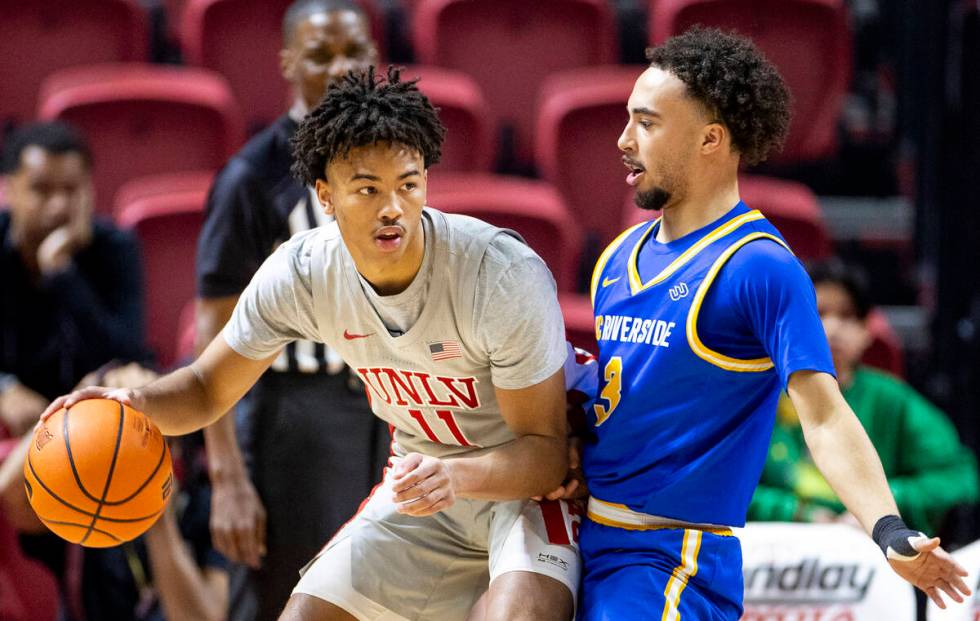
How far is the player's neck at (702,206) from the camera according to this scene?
311 cm

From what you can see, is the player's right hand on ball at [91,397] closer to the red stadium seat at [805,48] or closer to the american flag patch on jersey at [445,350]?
the american flag patch on jersey at [445,350]

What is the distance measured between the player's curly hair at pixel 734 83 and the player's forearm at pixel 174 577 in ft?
7.03

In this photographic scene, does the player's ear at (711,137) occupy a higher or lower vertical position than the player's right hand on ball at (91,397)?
higher

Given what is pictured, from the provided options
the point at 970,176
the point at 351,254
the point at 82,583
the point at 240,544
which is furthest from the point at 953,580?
the point at 970,176

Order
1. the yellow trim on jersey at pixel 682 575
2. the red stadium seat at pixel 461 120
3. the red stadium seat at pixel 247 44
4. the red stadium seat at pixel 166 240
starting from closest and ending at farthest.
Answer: the yellow trim on jersey at pixel 682 575 → the red stadium seat at pixel 166 240 → the red stadium seat at pixel 461 120 → the red stadium seat at pixel 247 44

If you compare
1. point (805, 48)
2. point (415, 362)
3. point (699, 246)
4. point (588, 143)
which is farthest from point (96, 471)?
point (805, 48)

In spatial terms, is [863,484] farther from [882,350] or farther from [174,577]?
[882,350]

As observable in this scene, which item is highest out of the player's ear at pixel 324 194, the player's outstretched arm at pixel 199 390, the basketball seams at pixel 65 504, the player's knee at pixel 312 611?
the player's ear at pixel 324 194

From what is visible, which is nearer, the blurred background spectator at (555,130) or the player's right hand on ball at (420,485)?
the player's right hand on ball at (420,485)

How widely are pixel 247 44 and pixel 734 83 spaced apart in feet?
11.4

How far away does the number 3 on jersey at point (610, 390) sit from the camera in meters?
3.12

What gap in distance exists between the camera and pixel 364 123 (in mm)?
2980

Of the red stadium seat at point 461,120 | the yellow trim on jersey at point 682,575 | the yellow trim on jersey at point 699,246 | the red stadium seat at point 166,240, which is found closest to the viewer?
the yellow trim on jersey at point 682,575

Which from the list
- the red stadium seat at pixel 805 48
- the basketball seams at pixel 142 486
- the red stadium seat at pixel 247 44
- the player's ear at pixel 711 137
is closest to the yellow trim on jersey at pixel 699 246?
the player's ear at pixel 711 137
